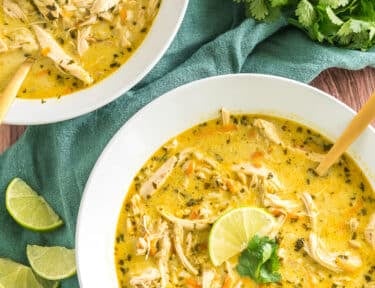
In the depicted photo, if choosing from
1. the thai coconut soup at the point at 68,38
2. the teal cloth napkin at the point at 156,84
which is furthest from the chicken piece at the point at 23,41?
the teal cloth napkin at the point at 156,84

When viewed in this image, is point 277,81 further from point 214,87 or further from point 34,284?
point 34,284

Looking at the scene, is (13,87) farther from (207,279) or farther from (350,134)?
(350,134)

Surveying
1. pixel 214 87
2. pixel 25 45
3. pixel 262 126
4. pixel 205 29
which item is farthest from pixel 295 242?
pixel 25 45

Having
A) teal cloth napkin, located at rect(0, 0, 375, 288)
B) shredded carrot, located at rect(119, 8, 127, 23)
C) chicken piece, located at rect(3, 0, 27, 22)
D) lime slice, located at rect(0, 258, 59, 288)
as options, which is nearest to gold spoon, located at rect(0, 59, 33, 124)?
chicken piece, located at rect(3, 0, 27, 22)

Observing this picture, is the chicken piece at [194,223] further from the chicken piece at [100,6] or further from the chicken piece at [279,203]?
the chicken piece at [100,6]

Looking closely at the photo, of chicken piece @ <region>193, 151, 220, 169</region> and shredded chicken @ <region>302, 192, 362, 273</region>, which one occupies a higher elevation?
chicken piece @ <region>193, 151, 220, 169</region>

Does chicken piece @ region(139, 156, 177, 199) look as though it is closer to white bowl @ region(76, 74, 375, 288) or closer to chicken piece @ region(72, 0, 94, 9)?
white bowl @ region(76, 74, 375, 288)
